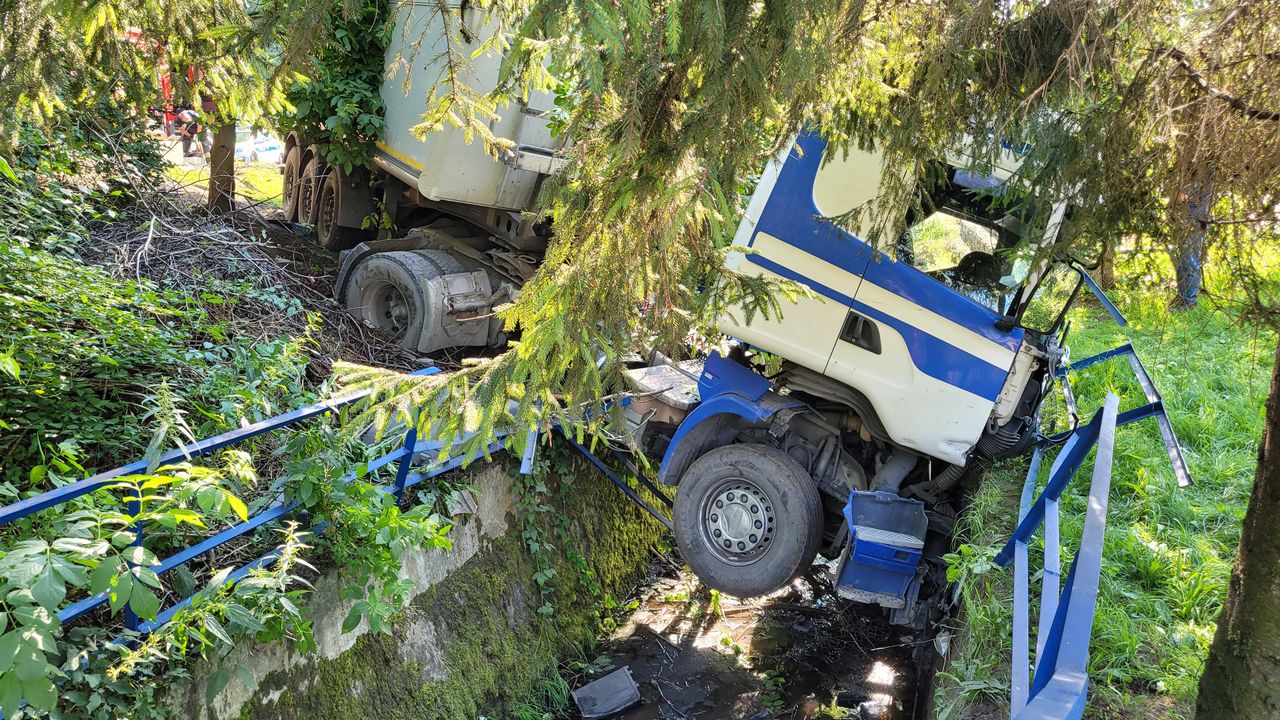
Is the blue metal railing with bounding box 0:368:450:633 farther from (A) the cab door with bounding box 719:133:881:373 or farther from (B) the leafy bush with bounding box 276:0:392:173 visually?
(B) the leafy bush with bounding box 276:0:392:173

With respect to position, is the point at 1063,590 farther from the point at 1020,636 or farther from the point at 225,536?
the point at 225,536

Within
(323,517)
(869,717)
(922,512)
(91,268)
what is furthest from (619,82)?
(869,717)

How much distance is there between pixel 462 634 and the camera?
15.7 ft

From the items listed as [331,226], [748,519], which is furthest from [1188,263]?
[331,226]

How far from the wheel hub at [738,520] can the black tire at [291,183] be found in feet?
16.5

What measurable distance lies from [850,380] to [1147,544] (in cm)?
163

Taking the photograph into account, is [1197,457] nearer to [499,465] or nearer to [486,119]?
[499,465]

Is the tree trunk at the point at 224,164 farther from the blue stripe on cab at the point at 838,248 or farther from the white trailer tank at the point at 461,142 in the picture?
the blue stripe on cab at the point at 838,248

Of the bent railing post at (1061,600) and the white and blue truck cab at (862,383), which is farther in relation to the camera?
the white and blue truck cab at (862,383)

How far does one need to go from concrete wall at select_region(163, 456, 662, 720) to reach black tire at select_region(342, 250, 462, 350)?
5.16 ft

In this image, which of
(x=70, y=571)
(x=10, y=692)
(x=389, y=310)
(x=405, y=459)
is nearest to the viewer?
(x=10, y=692)

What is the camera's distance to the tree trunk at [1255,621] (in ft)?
8.50

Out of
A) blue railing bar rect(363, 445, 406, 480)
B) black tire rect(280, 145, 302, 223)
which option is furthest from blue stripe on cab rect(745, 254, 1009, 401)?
black tire rect(280, 145, 302, 223)

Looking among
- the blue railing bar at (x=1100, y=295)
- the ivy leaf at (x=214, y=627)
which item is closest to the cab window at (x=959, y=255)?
the blue railing bar at (x=1100, y=295)
